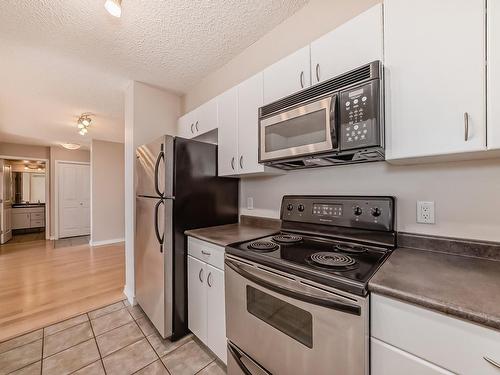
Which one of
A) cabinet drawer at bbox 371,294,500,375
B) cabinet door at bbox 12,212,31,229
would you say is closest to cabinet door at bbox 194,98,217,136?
cabinet drawer at bbox 371,294,500,375

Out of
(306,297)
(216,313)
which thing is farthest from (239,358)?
(306,297)

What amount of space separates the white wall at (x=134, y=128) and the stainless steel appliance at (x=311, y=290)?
A: 66.9 inches

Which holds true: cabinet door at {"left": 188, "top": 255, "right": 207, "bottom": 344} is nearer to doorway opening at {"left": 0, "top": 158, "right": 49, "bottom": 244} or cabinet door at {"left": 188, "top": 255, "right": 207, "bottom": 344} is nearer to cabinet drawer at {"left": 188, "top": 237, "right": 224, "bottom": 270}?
cabinet drawer at {"left": 188, "top": 237, "right": 224, "bottom": 270}

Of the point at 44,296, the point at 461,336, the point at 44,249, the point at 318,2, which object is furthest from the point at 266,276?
the point at 44,249

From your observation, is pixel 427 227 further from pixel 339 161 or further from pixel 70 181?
pixel 70 181

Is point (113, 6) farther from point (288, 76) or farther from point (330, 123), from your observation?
point (330, 123)

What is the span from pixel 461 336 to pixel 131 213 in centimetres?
269

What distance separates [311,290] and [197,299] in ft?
3.69

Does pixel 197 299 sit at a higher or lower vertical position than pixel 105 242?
higher

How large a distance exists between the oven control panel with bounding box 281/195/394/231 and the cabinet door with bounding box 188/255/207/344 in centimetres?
77

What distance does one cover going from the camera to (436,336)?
2.17ft

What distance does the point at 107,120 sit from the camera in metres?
3.95

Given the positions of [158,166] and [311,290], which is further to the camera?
[158,166]

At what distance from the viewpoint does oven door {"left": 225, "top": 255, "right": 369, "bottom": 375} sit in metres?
0.79
